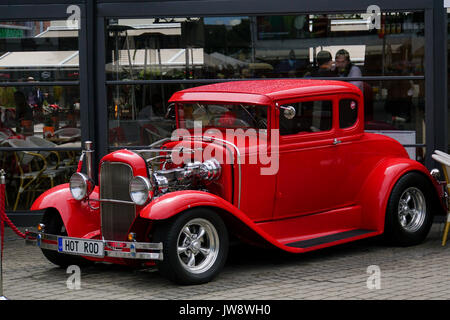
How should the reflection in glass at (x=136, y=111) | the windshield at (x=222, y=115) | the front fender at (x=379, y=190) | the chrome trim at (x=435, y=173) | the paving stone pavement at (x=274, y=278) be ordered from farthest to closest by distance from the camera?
the reflection in glass at (x=136, y=111), the chrome trim at (x=435, y=173), the front fender at (x=379, y=190), the windshield at (x=222, y=115), the paving stone pavement at (x=274, y=278)

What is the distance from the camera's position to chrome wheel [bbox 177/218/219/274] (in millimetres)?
6711

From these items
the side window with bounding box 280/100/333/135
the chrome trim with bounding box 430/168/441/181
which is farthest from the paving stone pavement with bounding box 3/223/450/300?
the side window with bounding box 280/100/333/135

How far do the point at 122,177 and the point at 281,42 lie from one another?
11.8 feet

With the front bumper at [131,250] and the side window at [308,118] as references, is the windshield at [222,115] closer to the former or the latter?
the side window at [308,118]

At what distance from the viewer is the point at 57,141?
9977mm

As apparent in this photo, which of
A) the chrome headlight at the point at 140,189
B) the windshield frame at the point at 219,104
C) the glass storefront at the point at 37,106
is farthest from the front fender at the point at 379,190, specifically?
the glass storefront at the point at 37,106

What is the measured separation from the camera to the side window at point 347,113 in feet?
26.6

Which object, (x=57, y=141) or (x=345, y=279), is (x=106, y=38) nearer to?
(x=57, y=141)

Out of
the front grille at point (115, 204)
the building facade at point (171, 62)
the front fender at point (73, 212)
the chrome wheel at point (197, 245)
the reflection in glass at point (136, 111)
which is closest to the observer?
the chrome wheel at point (197, 245)

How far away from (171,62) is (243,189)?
124 inches

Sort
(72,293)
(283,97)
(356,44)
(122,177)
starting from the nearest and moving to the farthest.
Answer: (72,293)
(122,177)
(283,97)
(356,44)

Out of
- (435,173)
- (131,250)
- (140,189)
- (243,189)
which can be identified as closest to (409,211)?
(435,173)

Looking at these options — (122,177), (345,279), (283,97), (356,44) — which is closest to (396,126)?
(356,44)

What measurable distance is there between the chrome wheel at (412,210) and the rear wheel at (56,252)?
3.33m
